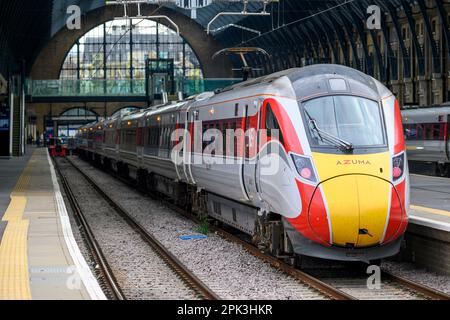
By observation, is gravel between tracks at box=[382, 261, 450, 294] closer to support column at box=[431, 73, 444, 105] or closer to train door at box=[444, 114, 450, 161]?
train door at box=[444, 114, 450, 161]

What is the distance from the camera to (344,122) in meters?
14.5

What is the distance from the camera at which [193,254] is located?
17.8 meters

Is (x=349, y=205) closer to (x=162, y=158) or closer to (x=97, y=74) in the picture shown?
(x=162, y=158)

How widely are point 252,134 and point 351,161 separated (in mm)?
2738

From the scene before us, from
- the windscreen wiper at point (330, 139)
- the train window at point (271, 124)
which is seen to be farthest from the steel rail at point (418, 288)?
the train window at point (271, 124)

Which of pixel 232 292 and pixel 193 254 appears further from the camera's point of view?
pixel 193 254

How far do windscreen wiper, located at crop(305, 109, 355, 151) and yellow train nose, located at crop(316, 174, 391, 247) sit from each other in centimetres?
49

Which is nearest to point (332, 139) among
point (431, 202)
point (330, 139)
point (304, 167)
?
point (330, 139)

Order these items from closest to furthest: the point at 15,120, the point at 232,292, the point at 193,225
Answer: the point at 232,292 < the point at 193,225 < the point at 15,120

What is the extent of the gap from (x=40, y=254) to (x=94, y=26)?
299 ft

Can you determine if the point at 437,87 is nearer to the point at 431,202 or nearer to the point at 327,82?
the point at 431,202

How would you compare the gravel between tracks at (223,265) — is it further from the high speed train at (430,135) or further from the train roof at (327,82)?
the high speed train at (430,135)
